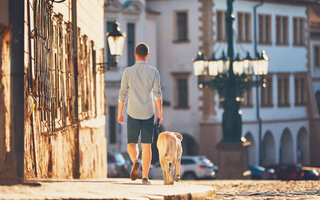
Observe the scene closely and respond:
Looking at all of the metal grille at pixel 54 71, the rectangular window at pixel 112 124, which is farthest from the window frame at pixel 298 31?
the metal grille at pixel 54 71

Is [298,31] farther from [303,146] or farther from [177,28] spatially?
[177,28]

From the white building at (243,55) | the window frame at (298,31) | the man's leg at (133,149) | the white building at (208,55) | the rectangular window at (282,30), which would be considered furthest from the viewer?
the window frame at (298,31)

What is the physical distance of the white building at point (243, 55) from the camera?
2260 inches

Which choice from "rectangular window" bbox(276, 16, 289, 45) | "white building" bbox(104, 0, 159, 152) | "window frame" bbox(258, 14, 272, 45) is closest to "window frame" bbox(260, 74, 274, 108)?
"window frame" bbox(258, 14, 272, 45)

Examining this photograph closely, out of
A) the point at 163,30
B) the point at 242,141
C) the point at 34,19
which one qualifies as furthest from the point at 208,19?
the point at 34,19

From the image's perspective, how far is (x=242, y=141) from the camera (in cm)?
2962

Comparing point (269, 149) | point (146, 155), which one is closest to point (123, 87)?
point (146, 155)

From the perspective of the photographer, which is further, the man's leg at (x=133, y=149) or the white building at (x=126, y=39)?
the white building at (x=126, y=39)

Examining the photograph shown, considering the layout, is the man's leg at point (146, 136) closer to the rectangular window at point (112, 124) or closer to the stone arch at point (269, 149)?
the rectangular window at point (112, 124)

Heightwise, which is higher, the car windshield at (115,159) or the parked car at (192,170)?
the car windshield at (115,159)

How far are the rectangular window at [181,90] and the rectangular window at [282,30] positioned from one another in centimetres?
865

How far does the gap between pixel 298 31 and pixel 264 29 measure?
5.15 metres

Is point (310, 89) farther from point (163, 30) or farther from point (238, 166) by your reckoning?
point (238, 166)

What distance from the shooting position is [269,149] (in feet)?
204
